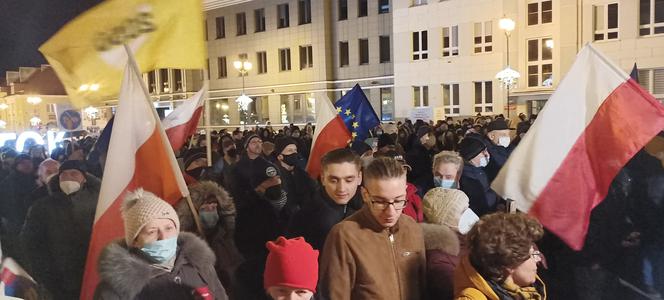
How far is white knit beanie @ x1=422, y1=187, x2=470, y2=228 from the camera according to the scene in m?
3.37

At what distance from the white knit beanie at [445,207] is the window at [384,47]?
3671 cm

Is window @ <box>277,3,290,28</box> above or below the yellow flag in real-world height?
above

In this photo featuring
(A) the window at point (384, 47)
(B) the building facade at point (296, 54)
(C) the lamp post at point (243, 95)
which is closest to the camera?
(C) the lamp post at point (243, 95)

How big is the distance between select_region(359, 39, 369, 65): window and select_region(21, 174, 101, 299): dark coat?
36.3m

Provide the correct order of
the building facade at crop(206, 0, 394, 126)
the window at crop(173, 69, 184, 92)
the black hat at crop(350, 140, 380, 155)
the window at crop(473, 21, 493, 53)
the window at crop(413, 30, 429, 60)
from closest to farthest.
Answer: the black hat at crop(350, 140, 380, 155) < the window at crop(473, 21, 493, 53) < the window at crop(413, 30, 429, 60) < the building facade at crop(206, 0, 394, 126) < the window at crop(173, 69, 184, 92)

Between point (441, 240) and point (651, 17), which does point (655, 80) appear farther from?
point (441, 240)

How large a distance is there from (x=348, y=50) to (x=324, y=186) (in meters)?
37.8

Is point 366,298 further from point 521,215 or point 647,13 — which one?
point 647,13

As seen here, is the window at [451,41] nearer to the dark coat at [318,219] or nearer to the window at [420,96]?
the window at [420,96]

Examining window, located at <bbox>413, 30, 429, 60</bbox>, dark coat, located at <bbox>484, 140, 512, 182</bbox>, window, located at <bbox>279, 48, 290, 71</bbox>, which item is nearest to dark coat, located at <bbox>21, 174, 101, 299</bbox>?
dark coat, located at <bbox>484, 140, 512, 182</bbox>

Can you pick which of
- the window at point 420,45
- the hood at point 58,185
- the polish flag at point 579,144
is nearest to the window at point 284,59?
the window at point 420,45

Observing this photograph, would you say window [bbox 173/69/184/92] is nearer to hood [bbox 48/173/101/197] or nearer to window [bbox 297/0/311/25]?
window [bbox 297/0/311/25]

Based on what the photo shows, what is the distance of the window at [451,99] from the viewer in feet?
114

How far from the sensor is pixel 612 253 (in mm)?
5199
